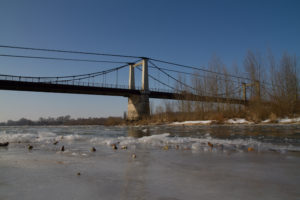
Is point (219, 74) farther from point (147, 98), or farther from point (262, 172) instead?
point (262, 172)

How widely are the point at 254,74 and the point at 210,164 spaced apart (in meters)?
16.9

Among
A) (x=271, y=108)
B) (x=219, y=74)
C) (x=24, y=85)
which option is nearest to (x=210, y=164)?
(x=271, y=108)

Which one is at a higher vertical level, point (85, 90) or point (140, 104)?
point (85, 90)

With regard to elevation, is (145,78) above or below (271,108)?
above

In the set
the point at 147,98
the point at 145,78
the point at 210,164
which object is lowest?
the point at 210,164

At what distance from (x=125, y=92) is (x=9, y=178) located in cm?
2524

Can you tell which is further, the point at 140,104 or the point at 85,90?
the point at 140,104

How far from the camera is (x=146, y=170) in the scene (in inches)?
55.9

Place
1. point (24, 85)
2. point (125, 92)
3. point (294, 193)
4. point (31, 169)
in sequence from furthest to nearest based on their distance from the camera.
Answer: point (125, 92) → point (24, 85) → point (31, 169) → point (294, 193)

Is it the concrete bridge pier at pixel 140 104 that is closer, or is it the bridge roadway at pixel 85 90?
the bridge roadway at pixel 85 90

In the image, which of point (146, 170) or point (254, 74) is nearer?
point (146, 170)

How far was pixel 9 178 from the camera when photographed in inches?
47.4

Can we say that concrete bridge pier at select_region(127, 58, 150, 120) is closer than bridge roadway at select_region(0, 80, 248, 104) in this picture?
No

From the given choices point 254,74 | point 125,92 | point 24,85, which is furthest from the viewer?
point 125,92
